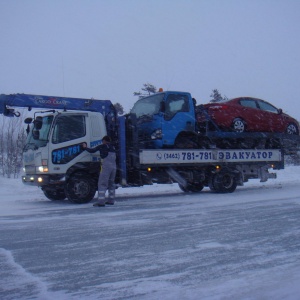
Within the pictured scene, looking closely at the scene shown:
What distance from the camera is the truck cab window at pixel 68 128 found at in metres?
10.4

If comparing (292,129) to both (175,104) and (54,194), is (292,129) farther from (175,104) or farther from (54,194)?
(54,194)

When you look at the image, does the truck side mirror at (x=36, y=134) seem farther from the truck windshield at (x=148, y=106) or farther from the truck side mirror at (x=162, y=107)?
the truck side mirror at (x=162, y=107)

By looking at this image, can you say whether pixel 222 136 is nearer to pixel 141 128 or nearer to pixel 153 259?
pixel 141 128

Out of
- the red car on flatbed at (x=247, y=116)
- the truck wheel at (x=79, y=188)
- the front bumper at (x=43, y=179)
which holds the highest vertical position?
the red car on flatbed at (x=247, y=116)

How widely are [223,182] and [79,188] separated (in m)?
4.78

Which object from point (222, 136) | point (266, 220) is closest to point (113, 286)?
point (266, 220)

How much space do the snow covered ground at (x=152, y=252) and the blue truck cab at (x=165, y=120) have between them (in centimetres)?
288

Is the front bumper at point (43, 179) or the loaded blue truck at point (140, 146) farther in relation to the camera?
the loaded blue truck at point (140, 146)

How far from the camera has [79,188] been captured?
10.4 metres

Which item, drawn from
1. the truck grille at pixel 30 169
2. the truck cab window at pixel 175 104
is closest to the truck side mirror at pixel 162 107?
the truck cab window at pixel 175 104

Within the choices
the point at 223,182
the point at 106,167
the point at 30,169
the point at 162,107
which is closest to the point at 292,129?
the point at 223,182

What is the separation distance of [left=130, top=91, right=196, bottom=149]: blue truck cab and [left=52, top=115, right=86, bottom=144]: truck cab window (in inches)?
61.0

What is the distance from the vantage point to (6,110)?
1036cm

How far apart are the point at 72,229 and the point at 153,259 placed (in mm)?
2347
